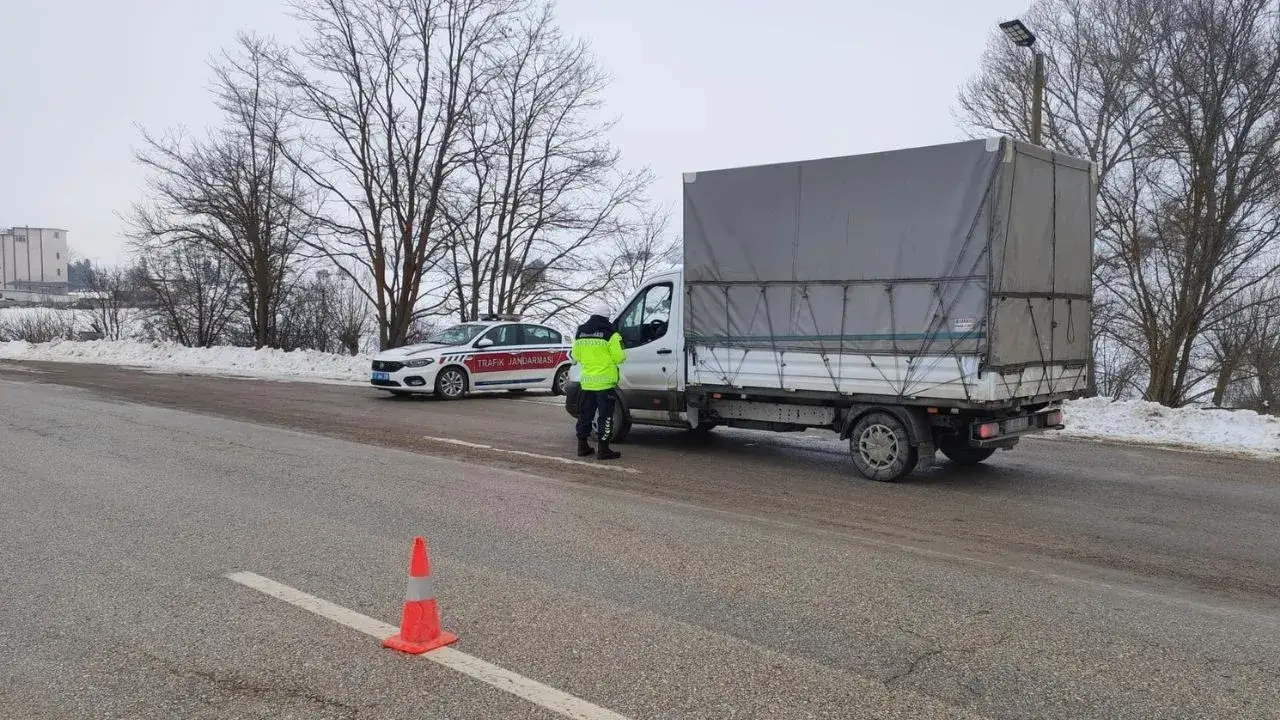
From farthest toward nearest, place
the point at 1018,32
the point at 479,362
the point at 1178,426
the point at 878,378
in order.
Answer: the point at 479,362 → the point at 1018,32 → the point at 1178,426 → the point at 878,378

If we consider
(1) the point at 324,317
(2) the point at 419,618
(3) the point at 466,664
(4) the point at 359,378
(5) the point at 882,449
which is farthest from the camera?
(1) the point at 324,317

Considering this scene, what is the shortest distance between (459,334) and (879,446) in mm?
11203

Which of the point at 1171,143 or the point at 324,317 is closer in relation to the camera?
the point at 1171,143

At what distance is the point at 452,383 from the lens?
17.4 m

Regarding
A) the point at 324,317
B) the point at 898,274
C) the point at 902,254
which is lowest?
the point at 898,274

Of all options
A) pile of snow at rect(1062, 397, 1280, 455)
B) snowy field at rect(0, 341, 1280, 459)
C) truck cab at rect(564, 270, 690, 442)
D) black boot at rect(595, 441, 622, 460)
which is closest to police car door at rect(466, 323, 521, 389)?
snowy field at rect(0, 341, 1280, 459)

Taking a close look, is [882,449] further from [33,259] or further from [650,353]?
[33,259]

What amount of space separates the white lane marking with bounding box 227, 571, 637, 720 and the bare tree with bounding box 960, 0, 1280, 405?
19.6 metres

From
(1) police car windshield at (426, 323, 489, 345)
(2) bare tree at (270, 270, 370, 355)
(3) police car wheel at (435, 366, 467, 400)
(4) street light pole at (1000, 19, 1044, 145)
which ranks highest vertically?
(4) street light pole at (1000, 19, 1044, 145)

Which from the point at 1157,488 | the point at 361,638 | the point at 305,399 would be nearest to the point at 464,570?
the point at 361,638

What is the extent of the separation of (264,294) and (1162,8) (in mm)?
29176

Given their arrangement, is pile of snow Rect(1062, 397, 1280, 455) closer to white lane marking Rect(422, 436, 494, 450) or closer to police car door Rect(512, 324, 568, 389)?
white lane marking Rect(422, 436, 494, 450)

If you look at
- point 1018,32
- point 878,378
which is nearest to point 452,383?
point 878,378

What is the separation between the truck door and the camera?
34.6 ft
